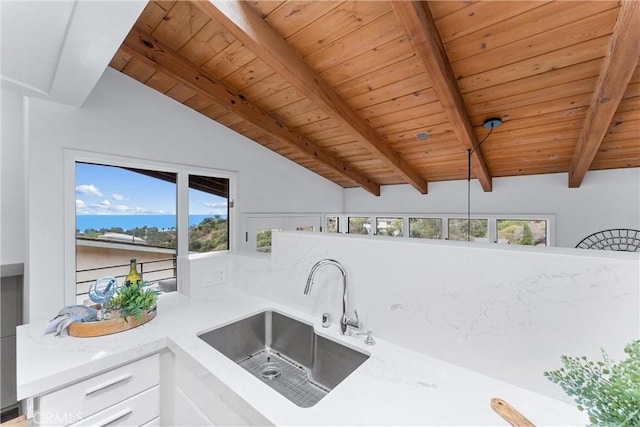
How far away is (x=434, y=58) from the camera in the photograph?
1.75m

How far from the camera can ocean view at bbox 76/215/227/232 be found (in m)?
2.00

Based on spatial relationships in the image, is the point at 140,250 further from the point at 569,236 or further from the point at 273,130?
the point at 569,236

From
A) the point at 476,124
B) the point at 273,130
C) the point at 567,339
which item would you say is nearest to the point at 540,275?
the point at 567,339

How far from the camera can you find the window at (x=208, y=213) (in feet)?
8.57

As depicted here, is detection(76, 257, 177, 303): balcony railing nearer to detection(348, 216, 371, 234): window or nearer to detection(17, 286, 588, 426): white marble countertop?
detection(17, 286, 588, 426): white marble countertop

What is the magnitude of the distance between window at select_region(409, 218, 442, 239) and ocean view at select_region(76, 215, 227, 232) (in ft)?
11.3

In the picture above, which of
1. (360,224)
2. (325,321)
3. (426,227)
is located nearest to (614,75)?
(325,321)

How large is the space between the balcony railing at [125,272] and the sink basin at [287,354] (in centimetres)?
114

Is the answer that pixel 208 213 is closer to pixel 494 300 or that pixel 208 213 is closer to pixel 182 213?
pixel 182 213

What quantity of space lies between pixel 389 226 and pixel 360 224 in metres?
0.55

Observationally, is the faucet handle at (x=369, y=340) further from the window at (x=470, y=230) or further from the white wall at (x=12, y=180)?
the window at (x=470, y=230)

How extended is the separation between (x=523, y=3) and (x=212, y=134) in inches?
104

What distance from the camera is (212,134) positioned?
276 centimetres

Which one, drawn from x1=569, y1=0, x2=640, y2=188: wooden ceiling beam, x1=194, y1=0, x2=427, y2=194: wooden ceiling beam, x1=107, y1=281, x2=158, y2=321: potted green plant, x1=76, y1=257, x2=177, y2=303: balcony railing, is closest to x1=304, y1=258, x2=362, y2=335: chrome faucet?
x1=107, y1=281, x2=158, y2=321: potted green plant
